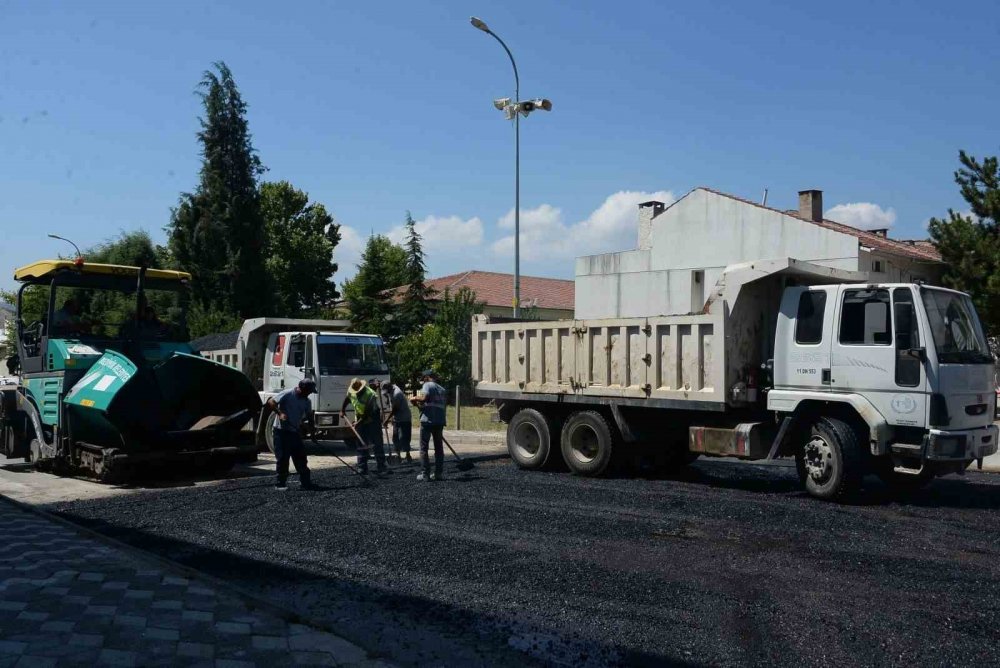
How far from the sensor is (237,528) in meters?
8.75

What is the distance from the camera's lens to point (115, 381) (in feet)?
36.4

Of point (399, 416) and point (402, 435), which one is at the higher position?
point (399, 416)

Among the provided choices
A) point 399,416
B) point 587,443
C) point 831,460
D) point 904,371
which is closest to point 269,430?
point 399,416

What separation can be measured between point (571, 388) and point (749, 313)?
2.83 metres

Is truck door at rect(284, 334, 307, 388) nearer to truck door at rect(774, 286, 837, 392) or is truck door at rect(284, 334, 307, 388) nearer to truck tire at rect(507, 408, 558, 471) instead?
truck tire at rect(507, 408, 558, 471)

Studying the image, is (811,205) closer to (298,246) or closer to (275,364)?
(275,364)

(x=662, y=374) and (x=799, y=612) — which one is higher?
(x=662, y=374)

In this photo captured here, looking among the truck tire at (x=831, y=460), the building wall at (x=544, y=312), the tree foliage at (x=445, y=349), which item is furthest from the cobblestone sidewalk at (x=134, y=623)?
the building wall at (x=544, y=312)

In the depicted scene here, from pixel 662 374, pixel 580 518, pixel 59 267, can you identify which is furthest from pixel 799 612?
pixel 59 267

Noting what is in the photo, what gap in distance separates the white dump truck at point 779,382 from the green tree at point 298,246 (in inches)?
1722

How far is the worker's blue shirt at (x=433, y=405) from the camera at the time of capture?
39.6 ft

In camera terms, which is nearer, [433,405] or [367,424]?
[433,405]

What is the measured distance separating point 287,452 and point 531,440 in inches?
146

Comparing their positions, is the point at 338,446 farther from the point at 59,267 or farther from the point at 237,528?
the point at 237,528
